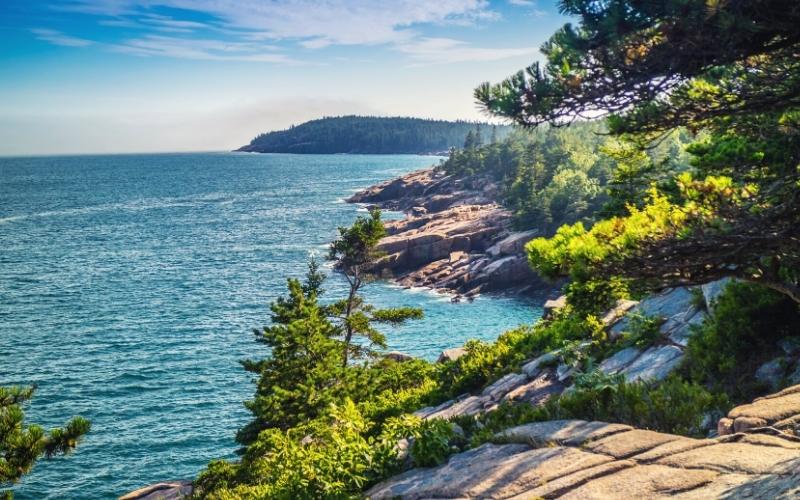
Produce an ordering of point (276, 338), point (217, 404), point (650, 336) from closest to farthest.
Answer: point (650, 336) → point (276, 338) → point (217, 404)

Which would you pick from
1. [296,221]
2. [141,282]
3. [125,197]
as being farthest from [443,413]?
[125,197]

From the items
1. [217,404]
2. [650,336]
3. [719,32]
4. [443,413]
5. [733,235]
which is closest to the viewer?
[719,32]

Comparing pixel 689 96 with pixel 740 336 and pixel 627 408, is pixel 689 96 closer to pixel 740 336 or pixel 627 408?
pixel 627 408

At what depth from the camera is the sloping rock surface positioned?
21.5 ft

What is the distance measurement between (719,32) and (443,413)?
42.3 feet

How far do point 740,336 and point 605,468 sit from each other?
263 inches

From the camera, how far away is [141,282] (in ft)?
207

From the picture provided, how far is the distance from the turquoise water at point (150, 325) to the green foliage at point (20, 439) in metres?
19.9

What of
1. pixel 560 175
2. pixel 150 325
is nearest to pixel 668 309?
pixel 150 325

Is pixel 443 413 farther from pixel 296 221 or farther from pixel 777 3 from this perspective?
pixel 296 221

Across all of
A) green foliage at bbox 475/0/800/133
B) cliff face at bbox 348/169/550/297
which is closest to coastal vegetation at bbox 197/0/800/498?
green foliage at bbox 475/0/800/133

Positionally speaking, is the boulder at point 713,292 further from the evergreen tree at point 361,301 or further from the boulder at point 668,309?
the evergreen tree at point 361,301

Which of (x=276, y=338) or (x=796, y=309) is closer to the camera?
(x=796, y=309)

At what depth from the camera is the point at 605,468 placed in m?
7.68
